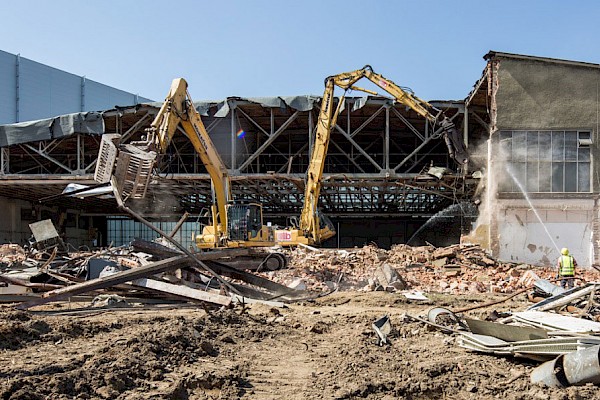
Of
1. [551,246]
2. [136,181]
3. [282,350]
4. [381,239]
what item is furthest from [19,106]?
[282,350]

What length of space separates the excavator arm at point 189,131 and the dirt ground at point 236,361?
6.51 meters

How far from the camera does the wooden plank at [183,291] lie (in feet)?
28.9

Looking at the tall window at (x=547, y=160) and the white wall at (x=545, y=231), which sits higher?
the tall window at (x=547, y=160)

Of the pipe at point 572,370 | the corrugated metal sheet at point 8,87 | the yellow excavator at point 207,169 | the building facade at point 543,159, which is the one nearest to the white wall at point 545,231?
the building facade at point 543,159

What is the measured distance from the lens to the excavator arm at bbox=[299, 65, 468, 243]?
736 inches

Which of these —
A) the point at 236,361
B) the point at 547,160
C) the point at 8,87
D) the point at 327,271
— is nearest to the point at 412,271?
the point at 327,271

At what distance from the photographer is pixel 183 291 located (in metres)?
9.19

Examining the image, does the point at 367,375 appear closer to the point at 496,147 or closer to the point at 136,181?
the point at 136,181

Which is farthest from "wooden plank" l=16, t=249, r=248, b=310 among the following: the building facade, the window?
the window

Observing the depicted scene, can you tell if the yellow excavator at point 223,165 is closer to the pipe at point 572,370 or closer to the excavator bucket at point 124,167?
the excavator bucket at point 124,167

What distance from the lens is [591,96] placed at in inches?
781

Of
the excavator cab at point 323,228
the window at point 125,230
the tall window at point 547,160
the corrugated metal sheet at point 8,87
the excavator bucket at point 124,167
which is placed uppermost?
the corrugated metal sheet at point 8,87

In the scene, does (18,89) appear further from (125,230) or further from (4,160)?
(4,160)

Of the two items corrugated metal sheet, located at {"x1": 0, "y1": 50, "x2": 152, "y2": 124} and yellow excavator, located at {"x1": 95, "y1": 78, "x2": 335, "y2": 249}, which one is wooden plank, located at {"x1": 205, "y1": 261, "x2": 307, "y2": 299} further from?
corrugated metal sheet, located at {"x1": 0, "y1": 50, "x2": 152, "y2": 124}
